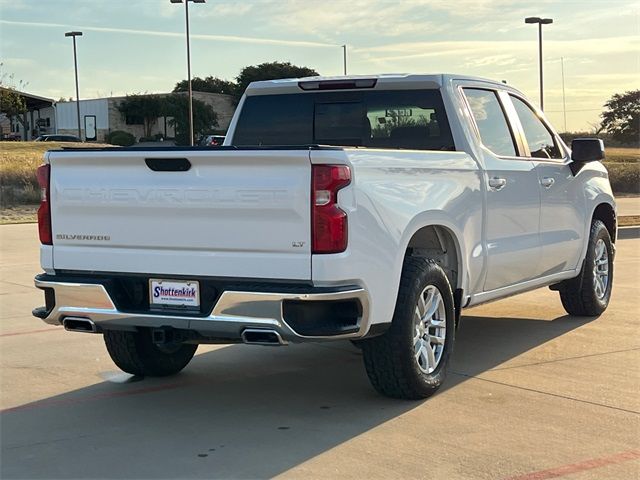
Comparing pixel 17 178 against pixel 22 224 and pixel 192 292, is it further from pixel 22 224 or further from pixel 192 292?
pixel 192 292

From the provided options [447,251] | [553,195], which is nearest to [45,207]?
[447,251]

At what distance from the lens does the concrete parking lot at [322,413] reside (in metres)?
4.32

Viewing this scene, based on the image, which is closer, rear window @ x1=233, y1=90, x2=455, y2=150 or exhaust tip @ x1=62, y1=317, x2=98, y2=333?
exhaust tip @ x1=62, y1=317, x2=98, y2=333

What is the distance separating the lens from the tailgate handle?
4926mm

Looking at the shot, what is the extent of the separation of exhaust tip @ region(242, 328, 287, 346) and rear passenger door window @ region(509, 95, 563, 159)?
332 cm

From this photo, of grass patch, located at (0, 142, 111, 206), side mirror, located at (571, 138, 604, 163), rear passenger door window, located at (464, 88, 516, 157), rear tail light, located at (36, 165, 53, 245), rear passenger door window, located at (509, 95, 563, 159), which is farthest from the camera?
grass patch, located at (0, 142, 111, 206)

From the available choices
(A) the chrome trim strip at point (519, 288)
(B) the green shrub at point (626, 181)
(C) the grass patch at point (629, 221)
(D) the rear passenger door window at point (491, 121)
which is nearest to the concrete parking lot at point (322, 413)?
(A) the chrome trim strip at point (519, 288)

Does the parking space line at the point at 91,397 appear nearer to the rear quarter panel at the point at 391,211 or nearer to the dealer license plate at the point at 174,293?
the dealer license plate at the point at 174,293

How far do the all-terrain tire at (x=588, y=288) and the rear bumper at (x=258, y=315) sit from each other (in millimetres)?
3786

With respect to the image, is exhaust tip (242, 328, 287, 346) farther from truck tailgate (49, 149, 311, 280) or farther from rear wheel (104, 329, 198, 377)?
rear wheel (104, 329, 198, 377)

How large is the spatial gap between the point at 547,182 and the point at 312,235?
123 inches

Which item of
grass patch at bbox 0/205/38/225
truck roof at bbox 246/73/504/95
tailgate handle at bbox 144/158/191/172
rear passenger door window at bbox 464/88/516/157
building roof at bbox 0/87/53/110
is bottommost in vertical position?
grass patch at bbox 0/205/38/225

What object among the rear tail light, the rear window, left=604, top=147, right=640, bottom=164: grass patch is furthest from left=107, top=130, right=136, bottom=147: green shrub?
the rear tail light

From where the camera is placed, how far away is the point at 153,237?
198 inches
